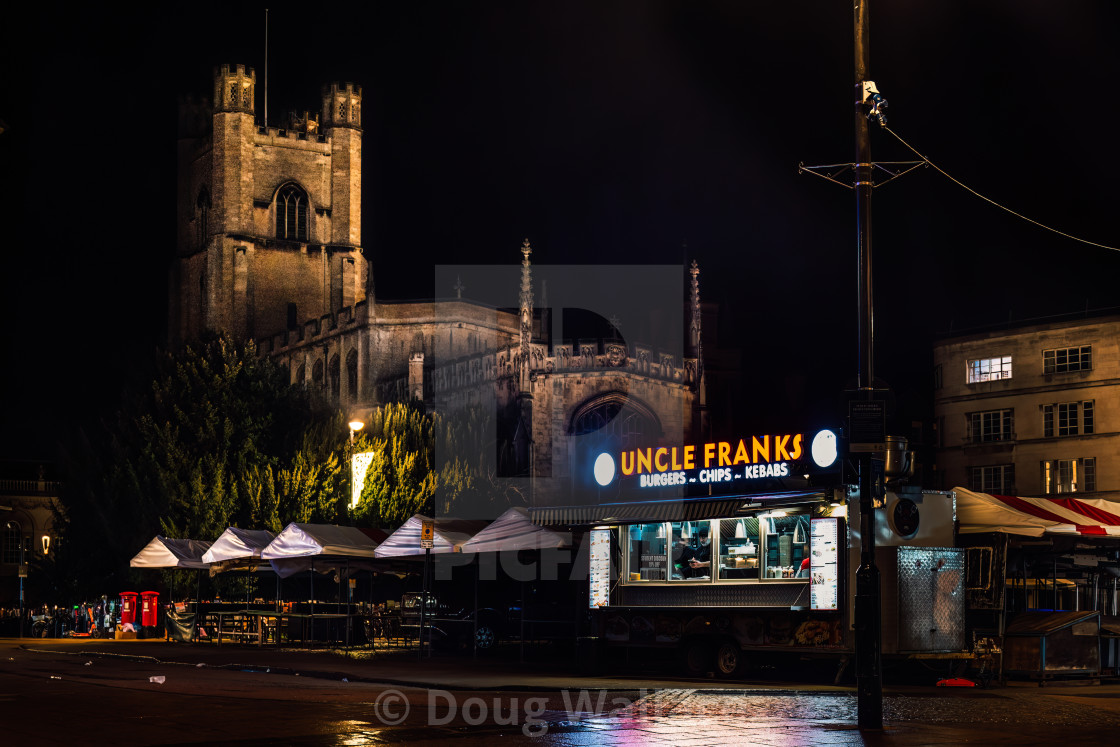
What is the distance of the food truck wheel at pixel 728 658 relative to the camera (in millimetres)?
19922

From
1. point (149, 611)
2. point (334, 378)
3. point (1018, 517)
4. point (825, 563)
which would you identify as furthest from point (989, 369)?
point (825, 563)

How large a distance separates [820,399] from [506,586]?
53935 millimetres

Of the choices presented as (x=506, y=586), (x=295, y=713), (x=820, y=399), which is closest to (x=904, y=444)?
(x=295, y=713)

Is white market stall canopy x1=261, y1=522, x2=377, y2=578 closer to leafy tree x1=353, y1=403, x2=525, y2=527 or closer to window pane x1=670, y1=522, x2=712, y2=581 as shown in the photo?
window pane x1=670, y1=522, x2=712, y2=581

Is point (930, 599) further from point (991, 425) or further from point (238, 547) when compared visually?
point (991, 425)

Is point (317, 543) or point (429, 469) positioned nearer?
point (317, 543)

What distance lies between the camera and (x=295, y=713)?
47.6ft

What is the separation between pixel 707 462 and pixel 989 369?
43492 mm

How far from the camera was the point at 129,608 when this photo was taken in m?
37.8

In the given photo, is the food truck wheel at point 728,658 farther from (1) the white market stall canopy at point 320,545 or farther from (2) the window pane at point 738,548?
(1) the white market stall canopy at point 320,545

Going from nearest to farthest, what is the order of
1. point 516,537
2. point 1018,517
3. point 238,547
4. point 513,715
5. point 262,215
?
point 513,715 < point 1018,517 < point 516,537 < point 238,547 < point 262,215

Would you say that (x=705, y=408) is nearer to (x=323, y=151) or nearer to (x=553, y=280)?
(x=553, y=280)

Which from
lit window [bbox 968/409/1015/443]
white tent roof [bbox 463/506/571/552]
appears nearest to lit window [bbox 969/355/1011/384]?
lit window [bbox 968/409/1015/443]

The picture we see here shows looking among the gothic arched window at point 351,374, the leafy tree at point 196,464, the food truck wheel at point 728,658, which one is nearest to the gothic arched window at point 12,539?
the gothic arched window at point 351,374
